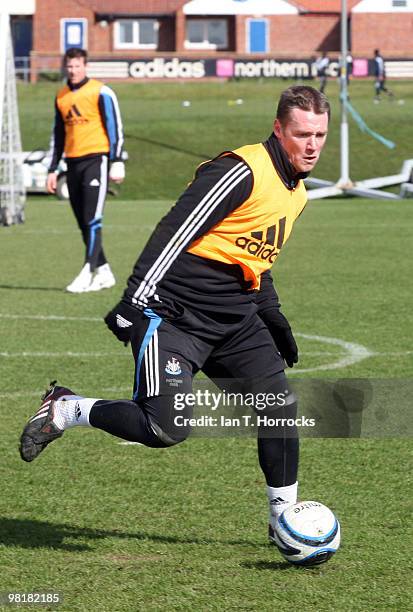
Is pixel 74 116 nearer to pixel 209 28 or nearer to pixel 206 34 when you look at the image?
pixel 209 28

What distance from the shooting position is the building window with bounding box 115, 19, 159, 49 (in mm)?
80438

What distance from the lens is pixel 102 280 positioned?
14578mm

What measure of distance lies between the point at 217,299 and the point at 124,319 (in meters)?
0.39

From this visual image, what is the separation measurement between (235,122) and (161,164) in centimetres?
588

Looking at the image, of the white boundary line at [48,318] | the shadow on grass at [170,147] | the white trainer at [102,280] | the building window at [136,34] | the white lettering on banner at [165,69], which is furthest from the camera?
the building window at [136,34]

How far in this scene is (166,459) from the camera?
721 centimetres

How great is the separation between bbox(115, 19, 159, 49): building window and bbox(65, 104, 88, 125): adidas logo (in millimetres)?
67753

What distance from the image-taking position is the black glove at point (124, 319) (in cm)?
537

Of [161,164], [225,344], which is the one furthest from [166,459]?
[161,164]

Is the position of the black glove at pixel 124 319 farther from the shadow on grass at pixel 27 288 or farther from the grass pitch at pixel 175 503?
the shadow on grass at pixel 27 288

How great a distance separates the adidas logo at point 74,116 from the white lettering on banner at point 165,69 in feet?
180

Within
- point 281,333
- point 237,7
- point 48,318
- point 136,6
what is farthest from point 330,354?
point 136,6

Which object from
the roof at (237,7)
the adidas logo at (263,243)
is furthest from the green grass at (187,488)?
the roof at (237,7)

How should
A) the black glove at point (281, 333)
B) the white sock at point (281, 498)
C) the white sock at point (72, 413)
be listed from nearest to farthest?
the white sock at point (281, 498) < the white sock at point (72, 413) < the black glove at point (281, 333)
